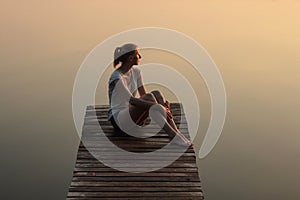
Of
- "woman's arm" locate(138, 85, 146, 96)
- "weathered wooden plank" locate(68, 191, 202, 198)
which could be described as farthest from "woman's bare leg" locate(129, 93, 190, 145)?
"weathered wooden plank" locate(68, 191, 202, 198)

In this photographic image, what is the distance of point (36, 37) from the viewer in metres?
13.0

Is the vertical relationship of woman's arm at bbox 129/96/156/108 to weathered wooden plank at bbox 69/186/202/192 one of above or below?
above

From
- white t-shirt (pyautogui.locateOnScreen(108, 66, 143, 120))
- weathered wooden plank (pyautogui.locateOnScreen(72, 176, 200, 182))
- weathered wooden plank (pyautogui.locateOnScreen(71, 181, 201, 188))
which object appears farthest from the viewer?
white t-shirt (pyautogui.locateOnScreen(108, 66, 143, 120))

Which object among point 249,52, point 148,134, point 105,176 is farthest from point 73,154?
point 249,52

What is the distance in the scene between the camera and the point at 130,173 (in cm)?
507

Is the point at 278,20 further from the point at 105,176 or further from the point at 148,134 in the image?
the point at 105,176

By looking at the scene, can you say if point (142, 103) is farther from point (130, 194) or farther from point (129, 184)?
point (130, 194)

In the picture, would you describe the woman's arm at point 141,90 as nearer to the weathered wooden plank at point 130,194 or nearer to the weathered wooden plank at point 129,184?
the weathered wooden plank at point 129,184

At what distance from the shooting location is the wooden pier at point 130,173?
4.73 meters

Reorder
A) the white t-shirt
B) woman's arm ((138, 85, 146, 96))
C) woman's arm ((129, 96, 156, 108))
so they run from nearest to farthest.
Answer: woman's arm ((129, 96, 156, 108)) < the white t-shirt < woman's arm ((138, 85, 146, 96))

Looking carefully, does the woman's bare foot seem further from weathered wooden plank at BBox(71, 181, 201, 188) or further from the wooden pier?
weathered wooden plank at BBox(71, 181, 201, 188)

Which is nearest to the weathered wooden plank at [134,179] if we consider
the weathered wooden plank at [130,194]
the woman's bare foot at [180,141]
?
the weathered wooden plank at [130,194]

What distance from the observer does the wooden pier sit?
186 inches

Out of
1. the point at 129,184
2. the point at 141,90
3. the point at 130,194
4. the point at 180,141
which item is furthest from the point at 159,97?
the point at 130,194
